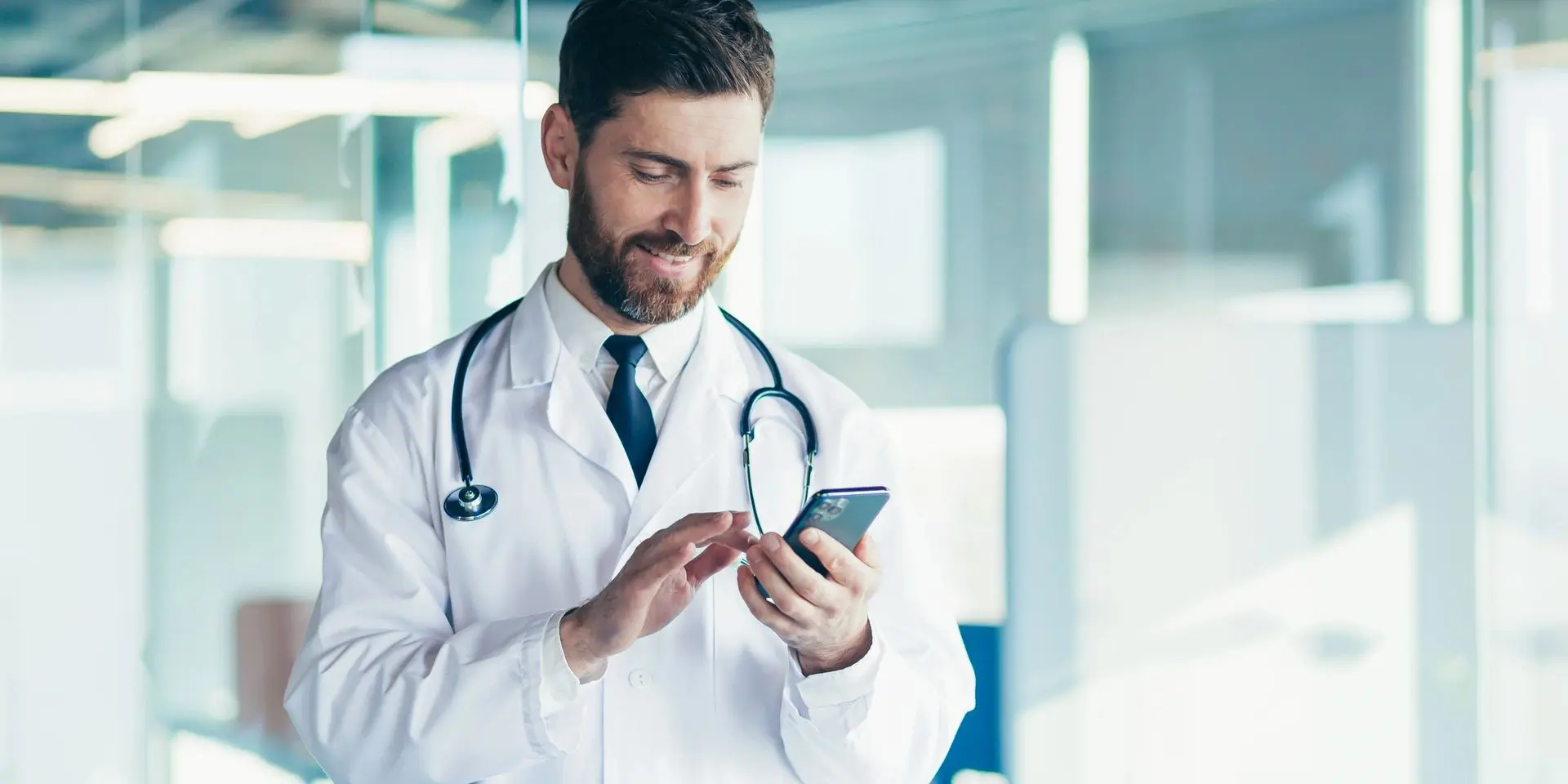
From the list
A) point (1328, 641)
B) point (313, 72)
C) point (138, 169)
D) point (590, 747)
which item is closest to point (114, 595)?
point (138, 169)

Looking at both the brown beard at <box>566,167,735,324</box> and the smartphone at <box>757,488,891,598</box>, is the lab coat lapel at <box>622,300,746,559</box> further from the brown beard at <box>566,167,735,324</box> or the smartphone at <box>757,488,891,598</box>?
the smartphone at <box>757,488,891,598</box>

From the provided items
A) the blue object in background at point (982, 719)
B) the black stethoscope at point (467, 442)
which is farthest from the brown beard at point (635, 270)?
the blue object in background at point (982, 719)

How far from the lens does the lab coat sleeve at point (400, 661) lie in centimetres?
102

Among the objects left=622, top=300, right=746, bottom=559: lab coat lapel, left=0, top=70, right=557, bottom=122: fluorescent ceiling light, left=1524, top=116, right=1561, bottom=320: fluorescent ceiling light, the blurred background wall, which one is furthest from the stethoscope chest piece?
left=1524, top=116, right=1561, bottom=320: fluorescent ceiling light

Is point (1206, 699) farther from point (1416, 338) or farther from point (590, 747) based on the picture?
point (590, 747)

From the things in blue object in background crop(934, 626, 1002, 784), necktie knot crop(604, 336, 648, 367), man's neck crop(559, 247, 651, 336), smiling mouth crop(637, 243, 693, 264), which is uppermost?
smiling mouth crop(637, 243, 693, 264)

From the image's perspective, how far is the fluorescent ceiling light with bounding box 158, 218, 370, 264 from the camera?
6.64ft

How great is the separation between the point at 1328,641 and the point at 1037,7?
6.03 feet

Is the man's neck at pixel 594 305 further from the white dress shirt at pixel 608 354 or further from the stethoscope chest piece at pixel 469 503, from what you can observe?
the stethoscope chest piece at pixel 469 503

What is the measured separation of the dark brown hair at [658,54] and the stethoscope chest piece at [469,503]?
350 millimetres

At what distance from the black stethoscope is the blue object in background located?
3.03 ft

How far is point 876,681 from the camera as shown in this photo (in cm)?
108

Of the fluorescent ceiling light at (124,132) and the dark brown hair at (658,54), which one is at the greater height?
the fluorescent ceiling light at (124,132)

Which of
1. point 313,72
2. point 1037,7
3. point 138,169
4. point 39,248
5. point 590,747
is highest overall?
point 1037,7
